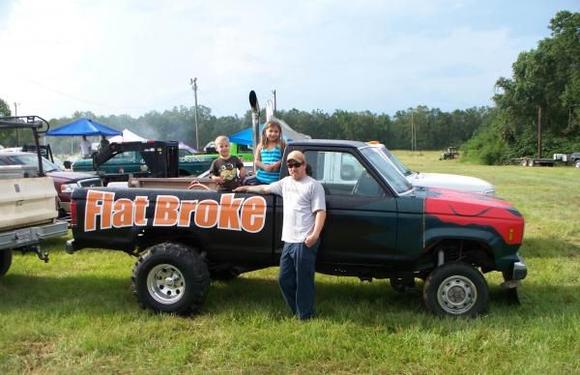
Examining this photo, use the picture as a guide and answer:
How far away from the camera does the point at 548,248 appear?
928cm

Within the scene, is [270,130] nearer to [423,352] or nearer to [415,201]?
[415,201]

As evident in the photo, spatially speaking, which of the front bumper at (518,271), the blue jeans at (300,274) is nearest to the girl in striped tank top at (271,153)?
the blue jeans at (300,274)

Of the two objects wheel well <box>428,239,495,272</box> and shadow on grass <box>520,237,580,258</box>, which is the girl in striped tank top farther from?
shadow on grass <box>520,237,580,258</box>

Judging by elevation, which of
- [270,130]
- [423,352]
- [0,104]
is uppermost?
[0,104]

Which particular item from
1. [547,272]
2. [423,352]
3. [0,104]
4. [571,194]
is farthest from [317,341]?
[0,104]

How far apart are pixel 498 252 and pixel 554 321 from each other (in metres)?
0.84

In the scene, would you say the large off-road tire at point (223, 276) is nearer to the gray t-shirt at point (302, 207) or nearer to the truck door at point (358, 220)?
the truck door at point (358, 220)

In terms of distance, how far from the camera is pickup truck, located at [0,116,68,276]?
6.44 meters

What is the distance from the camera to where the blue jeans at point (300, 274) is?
A: 212 inches

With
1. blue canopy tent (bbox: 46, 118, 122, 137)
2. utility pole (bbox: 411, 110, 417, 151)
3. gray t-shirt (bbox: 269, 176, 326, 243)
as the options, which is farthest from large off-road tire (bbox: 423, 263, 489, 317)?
utility pole (bbox: 411, 110, 417, 151)

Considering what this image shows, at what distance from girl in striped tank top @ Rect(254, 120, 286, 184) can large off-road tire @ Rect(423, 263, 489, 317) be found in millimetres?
1901

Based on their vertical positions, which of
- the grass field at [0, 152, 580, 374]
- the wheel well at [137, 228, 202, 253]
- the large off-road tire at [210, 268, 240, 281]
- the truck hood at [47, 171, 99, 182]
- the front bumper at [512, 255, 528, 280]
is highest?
the truck hood at [47, 171, 99, 182]

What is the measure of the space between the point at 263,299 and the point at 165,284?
3.83 ft

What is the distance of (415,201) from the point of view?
550 cm
